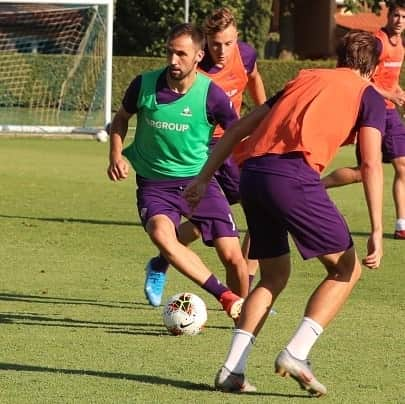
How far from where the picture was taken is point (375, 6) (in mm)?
47031

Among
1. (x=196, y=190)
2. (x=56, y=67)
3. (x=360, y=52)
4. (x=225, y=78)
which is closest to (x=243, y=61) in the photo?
(x=225, y=78)

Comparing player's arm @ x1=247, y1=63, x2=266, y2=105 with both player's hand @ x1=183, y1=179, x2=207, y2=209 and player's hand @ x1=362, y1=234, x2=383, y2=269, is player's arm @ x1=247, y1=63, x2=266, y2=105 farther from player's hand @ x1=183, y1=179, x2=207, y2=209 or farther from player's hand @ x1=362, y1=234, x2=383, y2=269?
player's hand @ x1=362, y1=234, x2=383, y2=269

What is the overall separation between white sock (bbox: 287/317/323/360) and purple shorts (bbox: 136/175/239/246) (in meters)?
2.02

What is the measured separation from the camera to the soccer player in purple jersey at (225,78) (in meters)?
8.84

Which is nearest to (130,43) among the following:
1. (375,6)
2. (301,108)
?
(375,6)

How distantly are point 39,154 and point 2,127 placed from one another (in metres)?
4.99

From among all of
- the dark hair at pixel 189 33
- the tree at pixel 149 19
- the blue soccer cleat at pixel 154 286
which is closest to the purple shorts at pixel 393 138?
the blue soccer cleat at pixel 154 286

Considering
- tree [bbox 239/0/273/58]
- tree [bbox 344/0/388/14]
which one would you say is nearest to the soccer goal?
tree [bbox 239/0/273/58]

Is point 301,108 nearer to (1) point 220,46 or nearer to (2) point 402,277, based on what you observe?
(1) point 220,46

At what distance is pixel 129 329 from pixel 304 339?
2152 millimetres

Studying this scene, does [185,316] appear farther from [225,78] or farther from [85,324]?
[225,78]

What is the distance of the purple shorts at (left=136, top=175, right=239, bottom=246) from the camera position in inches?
318

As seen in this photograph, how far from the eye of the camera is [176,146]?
8.10 metres

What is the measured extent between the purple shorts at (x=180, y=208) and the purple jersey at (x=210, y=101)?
471 millimetres
